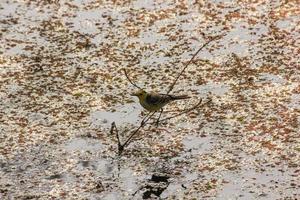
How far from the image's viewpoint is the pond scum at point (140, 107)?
14.0 ft

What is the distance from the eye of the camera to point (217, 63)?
5.55 m

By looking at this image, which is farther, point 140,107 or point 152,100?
point 140,107

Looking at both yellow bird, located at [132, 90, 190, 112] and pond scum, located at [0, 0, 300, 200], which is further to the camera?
yellow bird, located at [132, 90, 190, 112]

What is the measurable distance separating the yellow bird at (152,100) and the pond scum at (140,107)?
176 mm

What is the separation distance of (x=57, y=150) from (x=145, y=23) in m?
2.04

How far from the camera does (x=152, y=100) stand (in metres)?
4.68

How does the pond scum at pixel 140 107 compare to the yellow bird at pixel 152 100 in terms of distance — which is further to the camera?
the yellow bird at pixel 152 100

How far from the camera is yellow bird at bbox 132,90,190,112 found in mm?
4680

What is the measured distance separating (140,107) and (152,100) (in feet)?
1.40

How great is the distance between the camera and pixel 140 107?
200 inches

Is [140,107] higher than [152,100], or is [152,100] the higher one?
[152,100]

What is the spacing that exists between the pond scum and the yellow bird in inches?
6.9

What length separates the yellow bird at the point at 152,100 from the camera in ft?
15.4

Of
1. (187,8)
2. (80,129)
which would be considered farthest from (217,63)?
(80,129)
